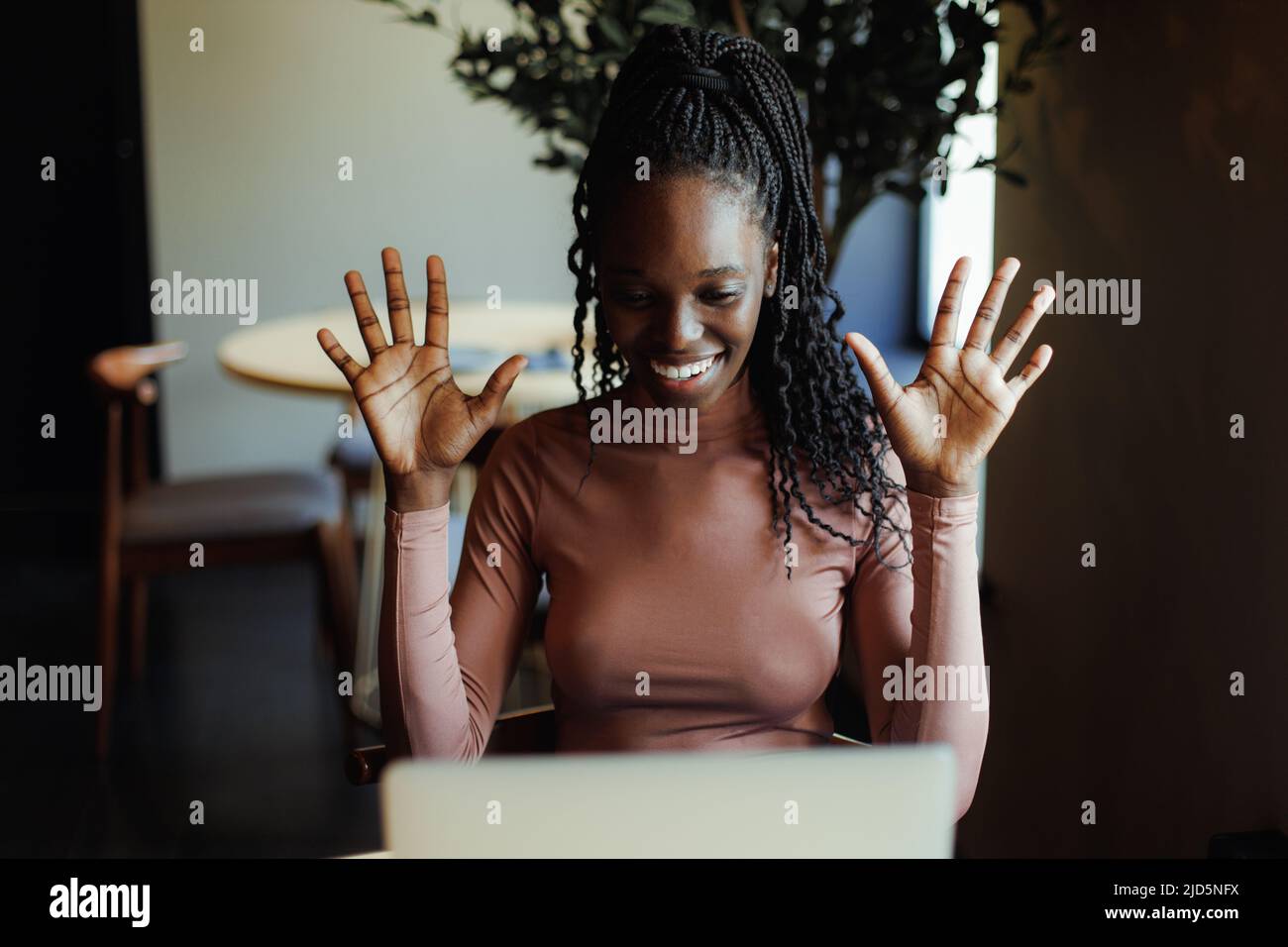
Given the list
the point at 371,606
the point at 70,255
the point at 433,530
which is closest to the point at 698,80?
the point at 433,530

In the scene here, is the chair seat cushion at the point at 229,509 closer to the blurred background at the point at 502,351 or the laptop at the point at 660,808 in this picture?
the blurred background at the point at 502,351

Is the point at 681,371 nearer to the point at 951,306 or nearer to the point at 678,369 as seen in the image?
the point at 678,369

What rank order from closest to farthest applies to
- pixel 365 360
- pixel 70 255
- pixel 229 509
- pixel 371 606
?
1. pixel 365 360
2. pixel 229 509
3. pixel 371 606
4. pixel 70 255

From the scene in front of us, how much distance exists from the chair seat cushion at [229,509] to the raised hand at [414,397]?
169 centimetres

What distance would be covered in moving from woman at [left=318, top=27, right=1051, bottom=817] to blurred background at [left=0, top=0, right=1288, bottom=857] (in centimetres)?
27

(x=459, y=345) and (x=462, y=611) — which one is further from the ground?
(x=459, y=345)

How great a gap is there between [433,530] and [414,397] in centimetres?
12

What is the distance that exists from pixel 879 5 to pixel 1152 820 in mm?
1073

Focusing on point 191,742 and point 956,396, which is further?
point 191,742

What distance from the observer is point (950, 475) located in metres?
1.09

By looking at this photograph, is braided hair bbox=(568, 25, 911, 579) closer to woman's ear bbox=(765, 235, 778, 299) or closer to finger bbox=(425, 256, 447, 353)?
woman's ear bbox=(765, 235, 778, 299)

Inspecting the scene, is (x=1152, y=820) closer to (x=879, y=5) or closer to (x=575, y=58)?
(x=879, y=5)

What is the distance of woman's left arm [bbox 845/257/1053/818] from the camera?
1.08 metres

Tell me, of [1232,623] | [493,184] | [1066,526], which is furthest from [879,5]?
[493,184]
